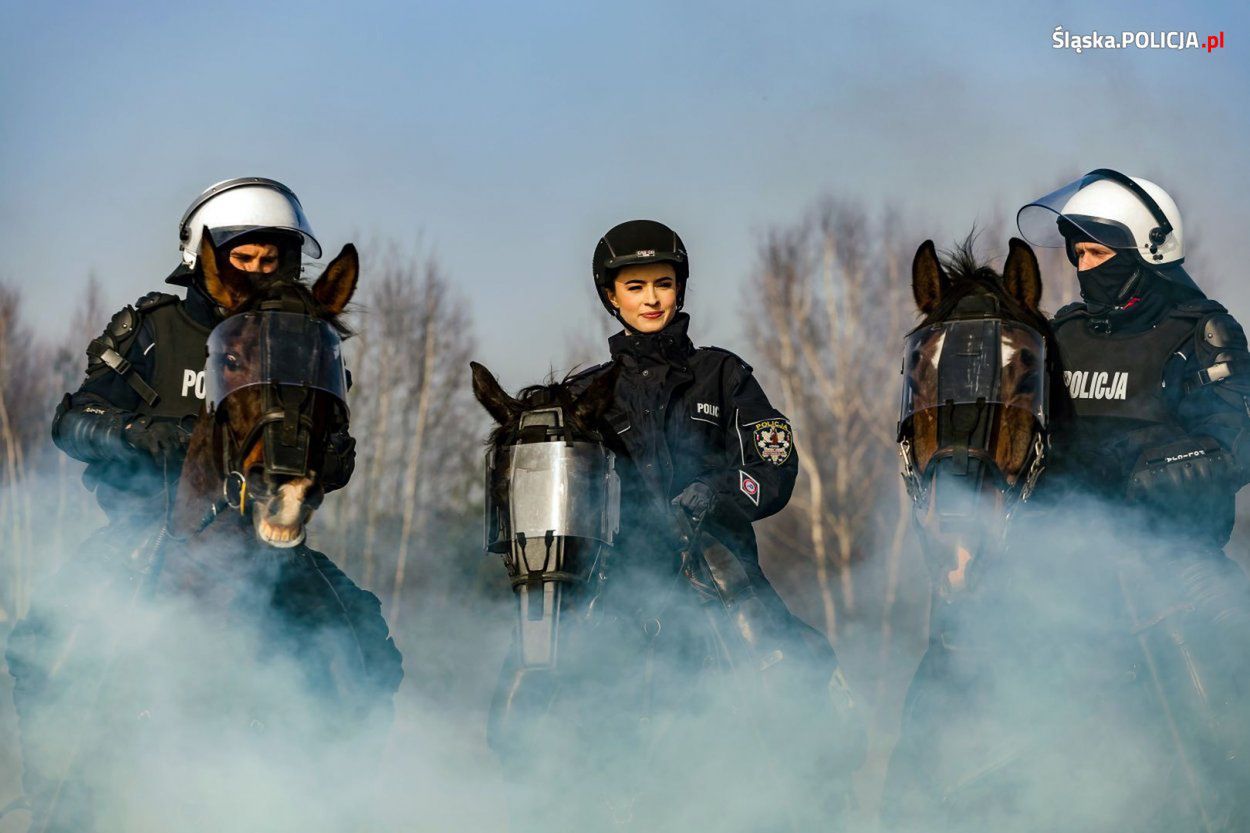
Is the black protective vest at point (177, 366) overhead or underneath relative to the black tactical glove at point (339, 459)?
overhead

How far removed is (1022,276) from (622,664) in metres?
2.11

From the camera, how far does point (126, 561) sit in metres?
7.48

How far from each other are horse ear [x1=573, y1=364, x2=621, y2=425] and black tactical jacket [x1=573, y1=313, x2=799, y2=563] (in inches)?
22.3

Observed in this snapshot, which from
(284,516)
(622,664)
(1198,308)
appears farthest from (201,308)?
(1198,308)

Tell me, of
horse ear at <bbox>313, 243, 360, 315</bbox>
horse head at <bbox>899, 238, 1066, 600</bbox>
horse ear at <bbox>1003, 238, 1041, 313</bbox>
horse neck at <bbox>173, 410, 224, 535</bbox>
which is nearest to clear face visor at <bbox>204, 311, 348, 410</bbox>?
horse neck at <bbox>173, 410, 224, 535</bbox>

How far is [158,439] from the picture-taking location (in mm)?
7625

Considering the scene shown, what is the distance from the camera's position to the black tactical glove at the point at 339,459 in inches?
295

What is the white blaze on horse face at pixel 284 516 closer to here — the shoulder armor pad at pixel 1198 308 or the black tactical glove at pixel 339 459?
the black tactical glove at pixel 339 459

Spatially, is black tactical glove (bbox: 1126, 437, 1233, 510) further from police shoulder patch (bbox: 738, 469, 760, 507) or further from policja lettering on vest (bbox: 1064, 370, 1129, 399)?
police shoulder patch (bbox: 738, 469, 760, 507)

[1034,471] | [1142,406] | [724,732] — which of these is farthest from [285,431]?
[1142,406]

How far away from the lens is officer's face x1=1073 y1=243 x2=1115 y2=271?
8.31m

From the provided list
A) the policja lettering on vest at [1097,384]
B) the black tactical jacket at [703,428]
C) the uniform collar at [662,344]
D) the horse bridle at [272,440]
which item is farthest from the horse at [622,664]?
the policja lettering on vest at [1097,384]

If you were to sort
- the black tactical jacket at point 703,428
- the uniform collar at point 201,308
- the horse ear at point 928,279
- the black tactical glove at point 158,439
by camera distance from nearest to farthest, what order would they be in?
the horse ear at point 928,279, the black tactical glove at point 158,439, the black tactical jacket at point 703,428, the uniform collar at point 201,308

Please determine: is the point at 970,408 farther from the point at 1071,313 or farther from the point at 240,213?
the point at 240,213
